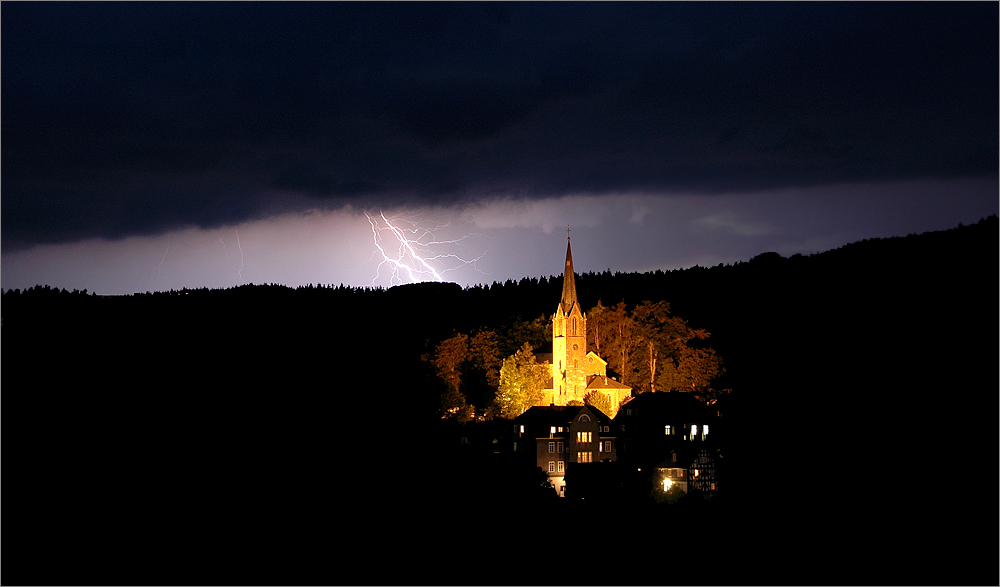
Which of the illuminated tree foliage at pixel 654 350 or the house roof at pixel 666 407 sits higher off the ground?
the illuminated tree foliage at pixel 654 350

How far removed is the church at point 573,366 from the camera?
79.3 metres

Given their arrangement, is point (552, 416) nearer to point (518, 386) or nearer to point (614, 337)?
point (518, 386)

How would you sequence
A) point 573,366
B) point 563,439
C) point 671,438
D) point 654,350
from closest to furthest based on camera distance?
point 671,438, point 563,439, point 573,366, point 654,350

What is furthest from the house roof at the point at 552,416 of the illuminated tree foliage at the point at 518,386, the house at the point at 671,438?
the illuminated tree foliage at the point at 518,386

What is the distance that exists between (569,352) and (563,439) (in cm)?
1241

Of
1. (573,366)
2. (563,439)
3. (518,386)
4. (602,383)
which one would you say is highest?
(573,366)

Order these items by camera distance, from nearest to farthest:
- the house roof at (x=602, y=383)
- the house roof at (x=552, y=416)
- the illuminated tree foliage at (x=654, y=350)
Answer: the house roof at (x=552, y=416)
the illuminated tree foliage at (x=654, y=350)
the house roof at (x=602, y=383)

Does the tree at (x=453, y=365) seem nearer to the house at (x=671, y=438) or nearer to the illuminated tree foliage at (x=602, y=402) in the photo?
the illuminated tree foliage at (x=602, y=402)

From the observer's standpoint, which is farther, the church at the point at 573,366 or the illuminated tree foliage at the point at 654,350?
the church at the point at 573,366

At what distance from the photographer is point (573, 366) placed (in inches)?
3174

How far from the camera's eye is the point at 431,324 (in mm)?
102188

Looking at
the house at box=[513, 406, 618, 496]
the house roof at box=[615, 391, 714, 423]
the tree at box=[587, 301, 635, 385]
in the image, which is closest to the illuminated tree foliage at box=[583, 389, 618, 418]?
the house roof at box=[615, 391, 714, 423]

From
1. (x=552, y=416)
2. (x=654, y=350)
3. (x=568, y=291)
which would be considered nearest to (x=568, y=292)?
(x=568, y=291)

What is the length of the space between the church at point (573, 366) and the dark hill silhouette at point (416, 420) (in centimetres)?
915
